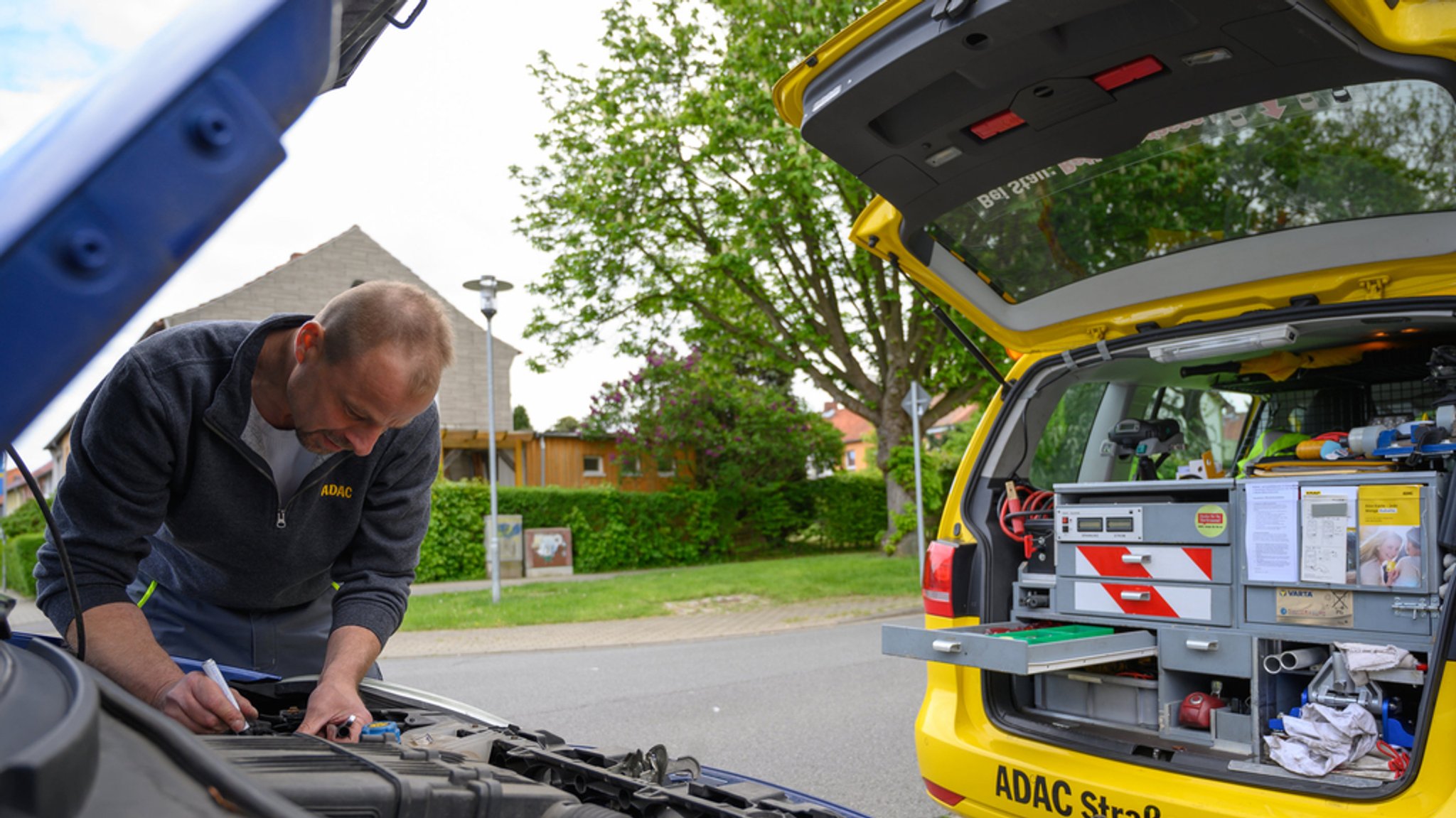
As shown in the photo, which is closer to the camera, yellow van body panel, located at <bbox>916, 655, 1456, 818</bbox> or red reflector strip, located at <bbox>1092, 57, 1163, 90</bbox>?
yellow van body panel, located at <bbox>916, 655, 1456, 818</bbox>

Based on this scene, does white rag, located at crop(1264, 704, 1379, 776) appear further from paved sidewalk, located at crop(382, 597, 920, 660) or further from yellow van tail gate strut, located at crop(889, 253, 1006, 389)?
paved sidewalk, located at crop(382, 597, 920, 660)

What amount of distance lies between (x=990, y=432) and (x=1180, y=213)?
0.95 meters

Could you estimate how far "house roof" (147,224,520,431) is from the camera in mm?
27234

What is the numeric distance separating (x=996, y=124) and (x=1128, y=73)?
36 centimetres

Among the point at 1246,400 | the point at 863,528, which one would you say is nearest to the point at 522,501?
the point at 863,528

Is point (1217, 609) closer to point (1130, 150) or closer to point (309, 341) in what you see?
point (1130, 150)

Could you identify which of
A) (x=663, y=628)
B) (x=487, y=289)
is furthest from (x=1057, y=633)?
(x=487, y=289)

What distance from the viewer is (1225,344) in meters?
3.04

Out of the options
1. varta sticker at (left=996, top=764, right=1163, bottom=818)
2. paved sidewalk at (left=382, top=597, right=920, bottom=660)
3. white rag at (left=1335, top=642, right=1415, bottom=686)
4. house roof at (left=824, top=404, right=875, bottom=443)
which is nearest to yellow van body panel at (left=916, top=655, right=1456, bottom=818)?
varta sticker at (left=996, top=764, right=1163, bottom=818)

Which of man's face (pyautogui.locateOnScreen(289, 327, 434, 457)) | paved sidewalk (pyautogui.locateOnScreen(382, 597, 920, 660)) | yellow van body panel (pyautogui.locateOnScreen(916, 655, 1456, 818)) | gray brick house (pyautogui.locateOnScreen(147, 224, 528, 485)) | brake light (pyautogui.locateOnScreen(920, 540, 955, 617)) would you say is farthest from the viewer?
gray brick house (pyautogui.locateOnScreen(147, 224, 528, 485))

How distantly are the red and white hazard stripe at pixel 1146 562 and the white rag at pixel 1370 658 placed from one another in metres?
0.42

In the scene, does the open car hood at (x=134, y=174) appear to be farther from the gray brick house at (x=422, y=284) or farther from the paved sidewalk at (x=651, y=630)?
the gray brick house at (x=422, y=284)

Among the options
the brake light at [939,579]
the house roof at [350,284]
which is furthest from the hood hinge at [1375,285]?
the house roof at [350,284]

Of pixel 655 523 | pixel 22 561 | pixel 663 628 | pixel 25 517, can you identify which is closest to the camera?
pixel 25 517
